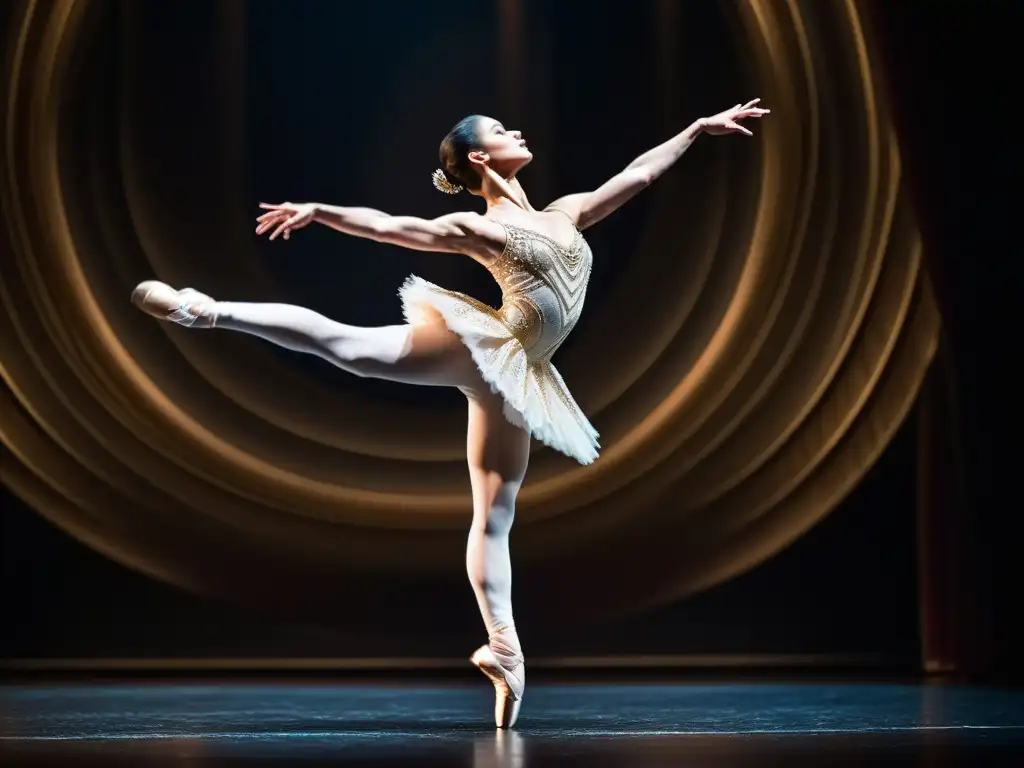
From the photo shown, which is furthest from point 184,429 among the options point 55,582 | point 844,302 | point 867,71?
point 867,71

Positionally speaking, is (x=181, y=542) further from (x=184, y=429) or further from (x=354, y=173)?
(x=354, y=173)

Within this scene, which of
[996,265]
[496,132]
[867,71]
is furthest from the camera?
[867,71]

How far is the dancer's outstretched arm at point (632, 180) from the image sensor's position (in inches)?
111

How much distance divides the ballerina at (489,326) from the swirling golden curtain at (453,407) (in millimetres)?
1182

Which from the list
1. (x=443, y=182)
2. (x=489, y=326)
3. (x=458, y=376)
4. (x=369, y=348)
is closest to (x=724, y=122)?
(x=443, y=182)

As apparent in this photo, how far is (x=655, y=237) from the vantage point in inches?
158

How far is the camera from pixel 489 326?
262 cm

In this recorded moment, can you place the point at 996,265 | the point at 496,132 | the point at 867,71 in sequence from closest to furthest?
the point at 496,132 → the point at 996,265 → the point at 867,71

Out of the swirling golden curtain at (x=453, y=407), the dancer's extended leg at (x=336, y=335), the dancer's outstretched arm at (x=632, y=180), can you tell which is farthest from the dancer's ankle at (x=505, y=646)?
the swirling golden curtain at (x=453, y=407)

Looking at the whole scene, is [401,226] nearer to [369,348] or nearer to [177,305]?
[369,348]

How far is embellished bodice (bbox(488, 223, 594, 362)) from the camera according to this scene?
2646mm

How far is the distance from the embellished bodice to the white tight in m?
0.15

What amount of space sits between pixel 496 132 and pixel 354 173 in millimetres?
1235

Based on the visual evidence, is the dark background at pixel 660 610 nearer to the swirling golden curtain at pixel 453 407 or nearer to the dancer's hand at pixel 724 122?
the swirling golden curtain at pixel 453 407
